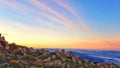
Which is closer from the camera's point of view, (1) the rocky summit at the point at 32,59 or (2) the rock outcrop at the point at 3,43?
(1) the rocky summit at the point at 32,59

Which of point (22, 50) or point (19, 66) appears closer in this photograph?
point (19, 66)

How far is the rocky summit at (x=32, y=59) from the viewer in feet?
67.6

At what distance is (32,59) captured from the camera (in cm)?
2311

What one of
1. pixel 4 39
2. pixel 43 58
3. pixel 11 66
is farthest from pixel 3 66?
pixel 4 39

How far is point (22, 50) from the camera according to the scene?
84.2ft

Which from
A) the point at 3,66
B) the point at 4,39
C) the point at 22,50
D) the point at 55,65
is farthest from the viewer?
the point at 4,39

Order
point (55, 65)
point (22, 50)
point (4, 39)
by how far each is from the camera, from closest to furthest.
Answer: point (55, 65), point (22, 50), point (4, 39)

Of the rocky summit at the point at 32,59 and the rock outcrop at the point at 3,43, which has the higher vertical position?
the rock outcrop at the point at 3,43

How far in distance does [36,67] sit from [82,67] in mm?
4334

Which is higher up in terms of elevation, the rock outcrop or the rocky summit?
the rock outcrop

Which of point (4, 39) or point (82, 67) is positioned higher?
point (4, 39)

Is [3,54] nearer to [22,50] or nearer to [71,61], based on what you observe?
[22,50]

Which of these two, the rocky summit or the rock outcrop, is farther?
the rock outcrop

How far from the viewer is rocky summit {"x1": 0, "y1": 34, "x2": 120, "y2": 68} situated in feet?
67.6
